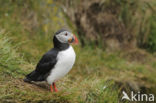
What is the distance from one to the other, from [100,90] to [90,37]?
10.5ft

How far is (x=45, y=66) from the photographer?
393 centimetres

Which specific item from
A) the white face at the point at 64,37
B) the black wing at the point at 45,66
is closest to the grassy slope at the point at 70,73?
the black wing at the point at 45,66

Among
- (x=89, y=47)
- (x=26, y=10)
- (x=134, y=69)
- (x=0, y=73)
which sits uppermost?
(x=26, y=10)

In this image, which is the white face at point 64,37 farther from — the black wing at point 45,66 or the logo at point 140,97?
the logo at point 140,97

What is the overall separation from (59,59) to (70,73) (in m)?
2.47

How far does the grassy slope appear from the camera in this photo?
403cm

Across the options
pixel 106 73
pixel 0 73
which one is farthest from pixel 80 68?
pixel 0 73

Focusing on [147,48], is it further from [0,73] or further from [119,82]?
[0,73]

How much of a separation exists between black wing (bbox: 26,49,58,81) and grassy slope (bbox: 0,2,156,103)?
195 millimetres

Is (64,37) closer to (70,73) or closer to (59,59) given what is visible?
(59,59)

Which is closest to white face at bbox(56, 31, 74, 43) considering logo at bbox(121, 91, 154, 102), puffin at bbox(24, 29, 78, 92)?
puffin at bbox(24, 29, 78, 92)

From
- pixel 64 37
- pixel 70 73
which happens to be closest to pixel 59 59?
pixel 64 37

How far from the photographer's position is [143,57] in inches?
301

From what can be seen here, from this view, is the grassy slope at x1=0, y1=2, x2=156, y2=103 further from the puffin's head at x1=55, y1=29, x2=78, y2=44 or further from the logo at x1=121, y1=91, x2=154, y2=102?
the puffin's head at x1=55, y1=29, x2=78, y2=44
